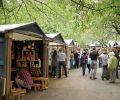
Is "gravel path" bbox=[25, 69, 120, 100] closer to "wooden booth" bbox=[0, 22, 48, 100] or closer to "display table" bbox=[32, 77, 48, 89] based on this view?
"display table" bbox=[32, 77, 48, 89]

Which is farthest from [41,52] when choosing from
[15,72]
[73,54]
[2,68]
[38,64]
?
[73,54]

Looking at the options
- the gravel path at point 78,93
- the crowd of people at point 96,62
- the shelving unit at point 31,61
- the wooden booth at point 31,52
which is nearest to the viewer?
the gravel path at point 78,93

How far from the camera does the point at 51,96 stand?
1306 centimetres

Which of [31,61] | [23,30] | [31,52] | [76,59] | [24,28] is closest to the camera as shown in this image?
[23,30]

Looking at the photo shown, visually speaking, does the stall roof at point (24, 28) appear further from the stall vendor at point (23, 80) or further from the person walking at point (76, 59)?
the person walking at point (76, 59)

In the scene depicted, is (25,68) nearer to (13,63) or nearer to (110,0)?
(13,63)

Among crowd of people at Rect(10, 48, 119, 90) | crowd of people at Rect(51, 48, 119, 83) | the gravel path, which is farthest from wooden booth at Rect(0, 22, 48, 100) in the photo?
crowd of people at Rect(51, 48, 119, 83)

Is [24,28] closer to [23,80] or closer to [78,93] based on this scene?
[23,80]

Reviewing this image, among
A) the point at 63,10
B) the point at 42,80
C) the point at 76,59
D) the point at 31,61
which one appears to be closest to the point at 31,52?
the point at 31,61

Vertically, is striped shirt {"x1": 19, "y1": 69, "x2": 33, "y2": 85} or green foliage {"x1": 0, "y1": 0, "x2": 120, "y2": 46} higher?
green foliage {"x1": 0, "y1": 0, "x2": 120, "y2": 46}

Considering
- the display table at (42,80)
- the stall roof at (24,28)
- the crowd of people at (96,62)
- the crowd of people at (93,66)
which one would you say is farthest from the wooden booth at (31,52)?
the crowd of people at (96,62)

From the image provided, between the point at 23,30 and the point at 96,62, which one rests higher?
the point at 23,30

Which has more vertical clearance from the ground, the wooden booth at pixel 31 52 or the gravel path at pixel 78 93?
the wooden booth at pixel 31 52

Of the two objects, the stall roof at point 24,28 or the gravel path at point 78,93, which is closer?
the stall roof at point 24,28
